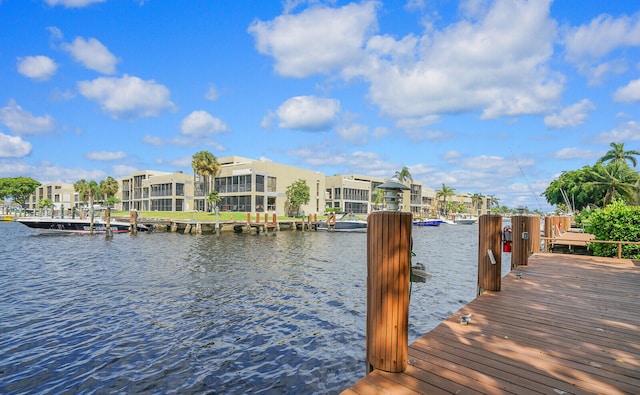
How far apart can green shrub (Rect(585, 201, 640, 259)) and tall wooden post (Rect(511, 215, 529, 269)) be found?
5.33 m

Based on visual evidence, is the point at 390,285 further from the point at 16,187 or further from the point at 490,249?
the point at 16,187

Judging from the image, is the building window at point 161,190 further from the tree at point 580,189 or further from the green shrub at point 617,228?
the green shrub at point 617,228

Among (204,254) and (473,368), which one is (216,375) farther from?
(204,254)

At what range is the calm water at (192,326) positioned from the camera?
5949mm

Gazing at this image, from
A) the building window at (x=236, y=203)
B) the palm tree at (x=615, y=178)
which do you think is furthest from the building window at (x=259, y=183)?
the palm tree at (x=615, y=178)

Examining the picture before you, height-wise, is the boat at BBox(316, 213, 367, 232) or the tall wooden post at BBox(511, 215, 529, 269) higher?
the tall wooden post at BBox(511, 215, 529, 269)

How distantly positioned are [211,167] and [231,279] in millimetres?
48641

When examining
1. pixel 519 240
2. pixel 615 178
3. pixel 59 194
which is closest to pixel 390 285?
pixel 519 240

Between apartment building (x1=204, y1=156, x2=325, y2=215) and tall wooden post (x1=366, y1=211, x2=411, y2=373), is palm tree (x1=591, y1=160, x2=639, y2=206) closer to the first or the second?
apartment building (x1=204, y1=156, x2=325, y2=215)

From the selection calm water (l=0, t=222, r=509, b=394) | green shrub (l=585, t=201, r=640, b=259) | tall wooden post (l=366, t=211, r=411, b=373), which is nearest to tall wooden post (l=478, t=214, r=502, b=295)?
calm water (l=0, t=222, r=509, b=394)

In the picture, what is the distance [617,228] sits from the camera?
42.6 ft

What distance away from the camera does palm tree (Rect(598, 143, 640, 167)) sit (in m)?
44.8

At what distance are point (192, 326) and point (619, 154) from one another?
→ 5758cm

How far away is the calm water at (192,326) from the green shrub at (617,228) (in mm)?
5176
